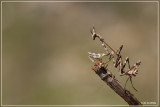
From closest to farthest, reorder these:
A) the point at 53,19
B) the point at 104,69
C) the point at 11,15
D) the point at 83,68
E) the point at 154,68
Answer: the point at 104,69 < the point at 154,68 < the point at 83,68 < the point at 11,15 < the point at 53,19

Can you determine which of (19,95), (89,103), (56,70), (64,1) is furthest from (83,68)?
(64,1)

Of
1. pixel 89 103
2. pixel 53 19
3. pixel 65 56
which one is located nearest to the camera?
pixel 89 103

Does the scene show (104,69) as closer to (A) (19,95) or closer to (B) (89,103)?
(B) (89,103)

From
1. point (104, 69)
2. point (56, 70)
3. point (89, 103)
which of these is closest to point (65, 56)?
point (56, 70)

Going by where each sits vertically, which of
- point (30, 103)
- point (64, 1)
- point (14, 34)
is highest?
point (64, 1)

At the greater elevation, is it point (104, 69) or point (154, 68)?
point (104, 69)

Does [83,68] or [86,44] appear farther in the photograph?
[86,44]
